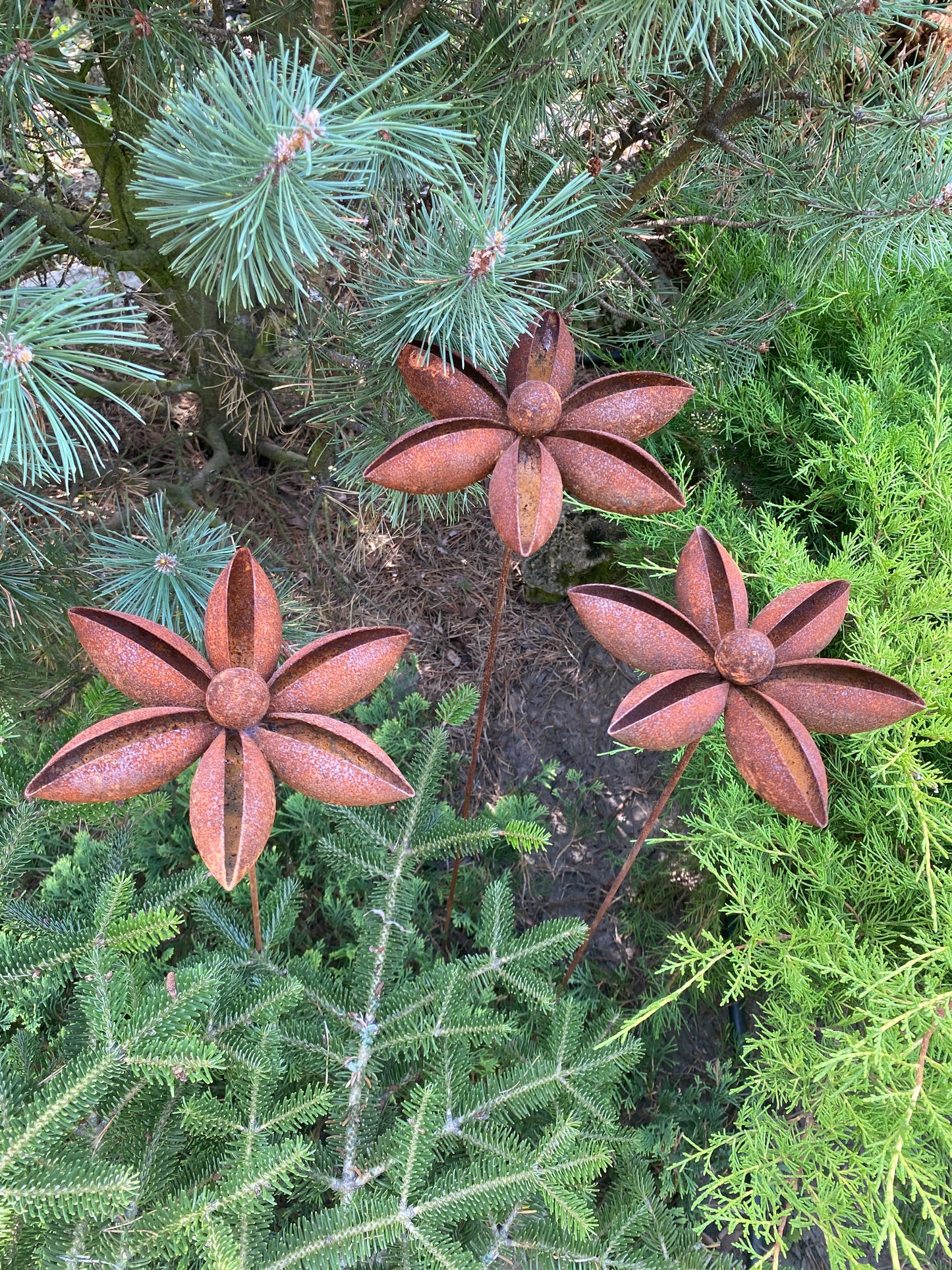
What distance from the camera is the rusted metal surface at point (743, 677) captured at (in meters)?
0.64

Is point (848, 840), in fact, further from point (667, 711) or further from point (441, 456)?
point (441, 456)

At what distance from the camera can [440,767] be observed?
1031 millimetres

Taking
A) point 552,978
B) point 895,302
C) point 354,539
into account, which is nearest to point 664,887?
point 552,978

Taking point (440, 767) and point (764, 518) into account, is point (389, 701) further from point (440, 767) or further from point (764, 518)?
point (764, 518)

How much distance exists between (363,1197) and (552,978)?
49 cm

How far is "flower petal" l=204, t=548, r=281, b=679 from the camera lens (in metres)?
0.66

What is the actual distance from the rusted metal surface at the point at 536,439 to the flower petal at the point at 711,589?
51 millimetres

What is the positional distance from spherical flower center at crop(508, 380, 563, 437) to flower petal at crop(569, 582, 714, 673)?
15 cm

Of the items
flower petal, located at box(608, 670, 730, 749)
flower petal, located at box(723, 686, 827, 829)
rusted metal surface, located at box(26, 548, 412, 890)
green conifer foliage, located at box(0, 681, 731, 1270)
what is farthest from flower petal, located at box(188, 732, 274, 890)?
flower petal, located at box(723, 686, 827, 829)

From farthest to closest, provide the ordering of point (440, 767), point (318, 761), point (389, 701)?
1. point (389, 701)
2. point (440, 767)
3. point (318, 761)

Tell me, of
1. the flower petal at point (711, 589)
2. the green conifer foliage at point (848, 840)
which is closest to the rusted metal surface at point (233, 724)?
the flower petal at point (711, 589)

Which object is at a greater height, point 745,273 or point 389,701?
point 745,273

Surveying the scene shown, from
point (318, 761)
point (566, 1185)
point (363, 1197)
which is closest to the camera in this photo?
point (318, 761)

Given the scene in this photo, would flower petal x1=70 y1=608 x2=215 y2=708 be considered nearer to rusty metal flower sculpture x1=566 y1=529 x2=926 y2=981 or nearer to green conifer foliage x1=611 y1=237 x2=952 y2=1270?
rusty metal flower sculpture x1=566 y1=529 x2=926 y2=981
